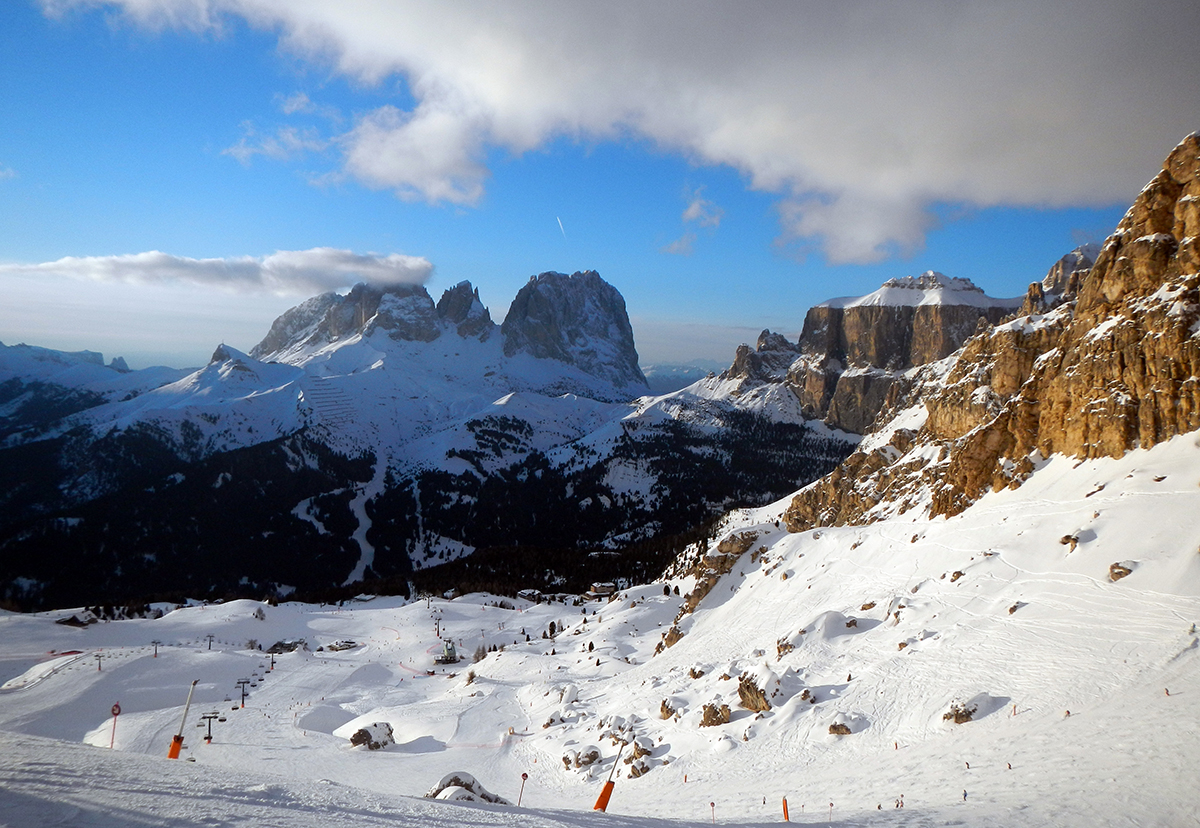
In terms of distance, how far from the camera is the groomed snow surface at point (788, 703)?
14.7 meters

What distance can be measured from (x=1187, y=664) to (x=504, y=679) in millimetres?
51253

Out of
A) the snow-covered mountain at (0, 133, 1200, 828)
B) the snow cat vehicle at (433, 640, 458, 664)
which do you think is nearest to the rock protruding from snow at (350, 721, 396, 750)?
the snow-covered mountain at (0, 133, 1200, 828)

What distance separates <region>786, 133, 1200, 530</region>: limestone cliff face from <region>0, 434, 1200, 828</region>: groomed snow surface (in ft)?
8.13

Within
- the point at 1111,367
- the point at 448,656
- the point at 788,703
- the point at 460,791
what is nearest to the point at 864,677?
the point at 788,703

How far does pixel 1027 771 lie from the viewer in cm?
1845

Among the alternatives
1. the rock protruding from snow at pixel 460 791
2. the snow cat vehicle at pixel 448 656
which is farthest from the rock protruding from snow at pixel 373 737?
the snow cat vehicle at pixel 448 656

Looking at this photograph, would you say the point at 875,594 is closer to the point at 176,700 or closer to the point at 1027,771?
the point at 1027,771

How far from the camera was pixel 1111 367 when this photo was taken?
39406 mm

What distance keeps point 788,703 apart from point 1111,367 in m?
31.2

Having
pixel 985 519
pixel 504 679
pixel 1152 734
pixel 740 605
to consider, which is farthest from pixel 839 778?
pixel 504 679

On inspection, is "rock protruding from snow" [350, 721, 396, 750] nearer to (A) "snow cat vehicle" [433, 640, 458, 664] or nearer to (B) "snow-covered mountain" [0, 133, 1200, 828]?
(B) "snow-covered mountain" [0, 133, 1200, 828]

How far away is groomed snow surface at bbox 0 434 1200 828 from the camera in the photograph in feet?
48.2

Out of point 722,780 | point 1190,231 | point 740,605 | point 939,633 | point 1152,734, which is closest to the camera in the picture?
point 1152,734

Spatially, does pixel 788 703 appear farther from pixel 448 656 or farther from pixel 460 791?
pixel 448 656
